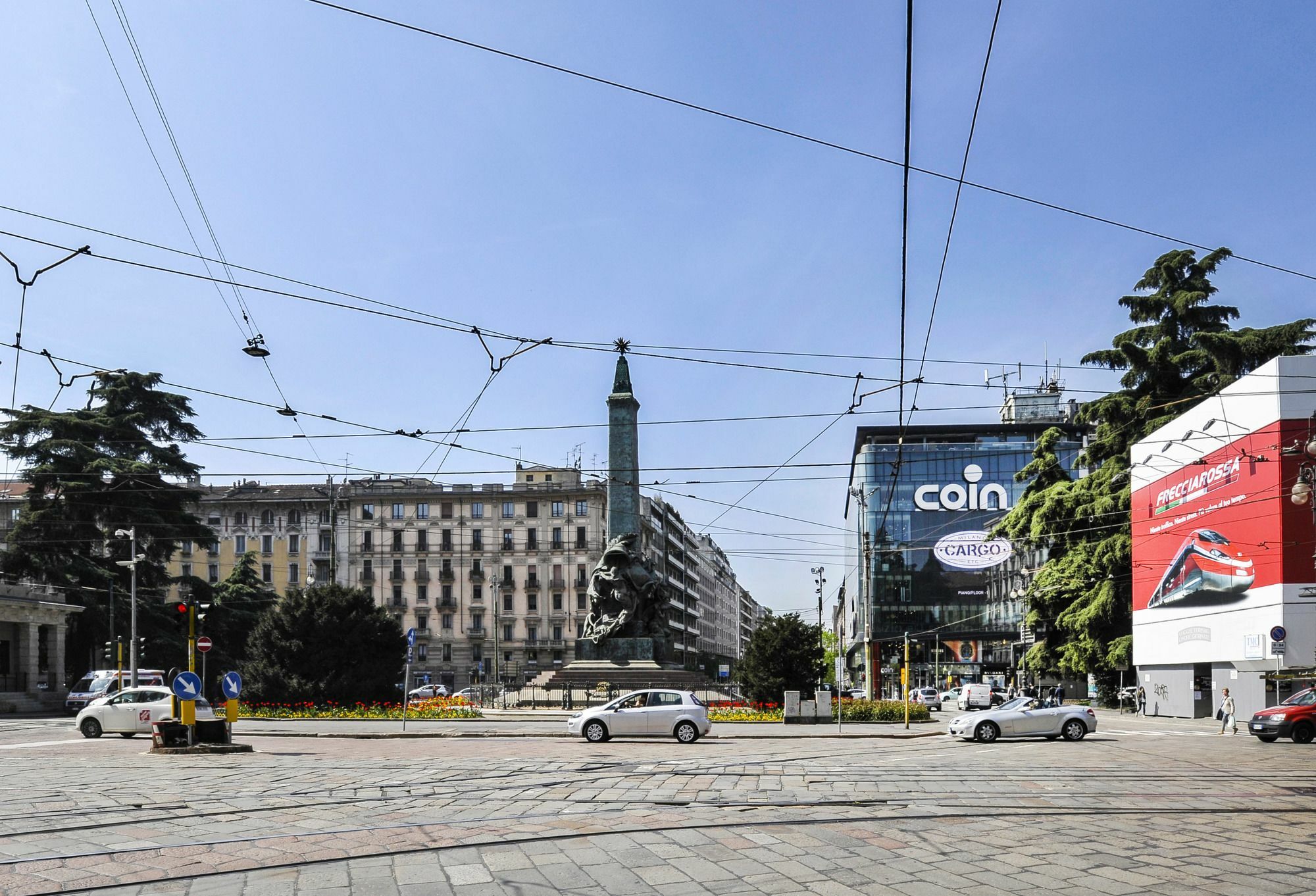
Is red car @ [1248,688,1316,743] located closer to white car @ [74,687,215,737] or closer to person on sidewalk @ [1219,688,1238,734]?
person on sidewalk @ [1219,688,1238,734]

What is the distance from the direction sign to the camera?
20.0m

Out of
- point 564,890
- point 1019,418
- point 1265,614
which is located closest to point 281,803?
point 564,890

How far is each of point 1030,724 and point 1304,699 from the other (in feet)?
20.3

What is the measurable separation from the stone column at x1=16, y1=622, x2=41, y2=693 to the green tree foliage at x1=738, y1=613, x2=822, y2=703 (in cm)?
3272

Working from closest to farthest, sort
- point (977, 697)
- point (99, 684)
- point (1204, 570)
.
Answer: point (1204, 570) < point (99, 684) < point (977, 697)

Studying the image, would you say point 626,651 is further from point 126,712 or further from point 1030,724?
point 126,712

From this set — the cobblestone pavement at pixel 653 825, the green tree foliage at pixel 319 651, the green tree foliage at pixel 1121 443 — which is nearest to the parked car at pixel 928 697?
the green tree foliage at pixel 1121 443

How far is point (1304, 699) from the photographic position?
2545 centimetres

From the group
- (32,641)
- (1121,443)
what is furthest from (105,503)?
(1121,443)

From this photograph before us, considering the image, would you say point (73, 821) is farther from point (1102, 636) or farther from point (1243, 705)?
point (1102, 636)

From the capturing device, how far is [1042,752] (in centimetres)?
2092

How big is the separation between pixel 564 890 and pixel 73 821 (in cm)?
606

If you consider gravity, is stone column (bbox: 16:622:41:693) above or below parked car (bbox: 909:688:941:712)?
above

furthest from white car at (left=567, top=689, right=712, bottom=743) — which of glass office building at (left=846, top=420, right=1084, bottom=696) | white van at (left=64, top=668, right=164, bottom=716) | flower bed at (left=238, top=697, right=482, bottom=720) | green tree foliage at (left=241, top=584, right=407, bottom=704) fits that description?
glass office building at (left=846, top=420, right=1084, bottom=696)
